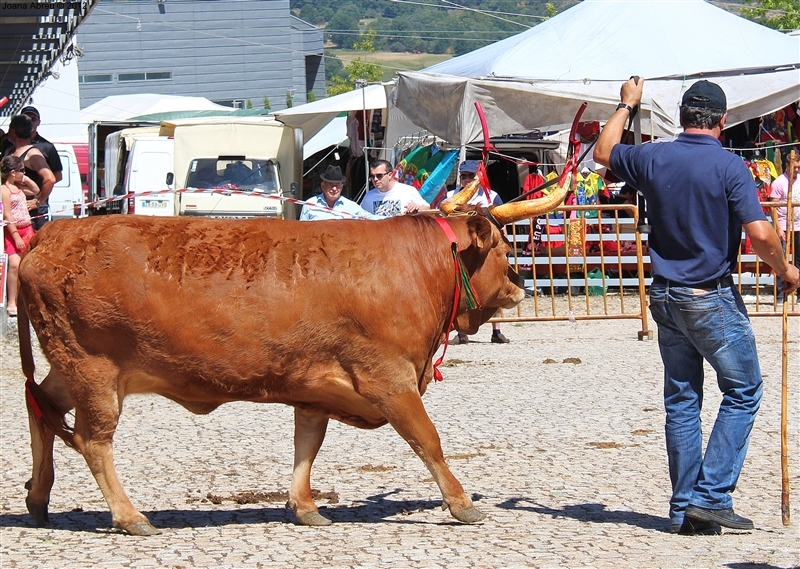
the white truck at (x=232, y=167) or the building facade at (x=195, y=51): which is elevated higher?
the building facade at (x=195, y=51)

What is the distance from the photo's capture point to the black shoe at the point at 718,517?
18.1 feet

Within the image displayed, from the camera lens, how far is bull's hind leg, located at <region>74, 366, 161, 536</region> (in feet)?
18.7

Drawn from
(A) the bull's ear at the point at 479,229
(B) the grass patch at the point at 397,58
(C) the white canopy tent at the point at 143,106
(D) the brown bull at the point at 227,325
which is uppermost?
(B) the grass patch at the point at 397,58

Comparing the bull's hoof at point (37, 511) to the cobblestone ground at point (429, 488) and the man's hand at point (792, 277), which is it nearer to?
the cobblestone ground at point (429, 488)

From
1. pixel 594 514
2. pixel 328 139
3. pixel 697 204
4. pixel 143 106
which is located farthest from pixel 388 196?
pixel 143 106

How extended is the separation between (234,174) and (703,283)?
56.4 feet

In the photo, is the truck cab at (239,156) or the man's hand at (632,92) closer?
the man's hand at (632,92)

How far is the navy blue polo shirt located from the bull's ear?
3.04 ft

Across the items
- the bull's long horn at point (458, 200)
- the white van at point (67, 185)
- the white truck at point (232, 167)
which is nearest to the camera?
the bull's long horn at point (458, 200)

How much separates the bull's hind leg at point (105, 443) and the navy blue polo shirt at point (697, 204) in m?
2.81

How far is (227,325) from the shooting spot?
18.6ft

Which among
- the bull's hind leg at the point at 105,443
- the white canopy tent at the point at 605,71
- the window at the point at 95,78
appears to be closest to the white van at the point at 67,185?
the white canopy tent at the point at 605,71

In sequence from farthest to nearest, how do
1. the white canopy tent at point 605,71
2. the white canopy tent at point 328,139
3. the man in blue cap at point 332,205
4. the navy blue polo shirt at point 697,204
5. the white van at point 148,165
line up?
the white canopy tent at point 328,139 < the white van at point 148,165 < the white canopy tent at point 605,71 < the man in blue cap at point 332,205 < the navy blue polo shirt at point 697,204

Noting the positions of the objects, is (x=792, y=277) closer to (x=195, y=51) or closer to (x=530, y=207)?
(x=530, y=207)
